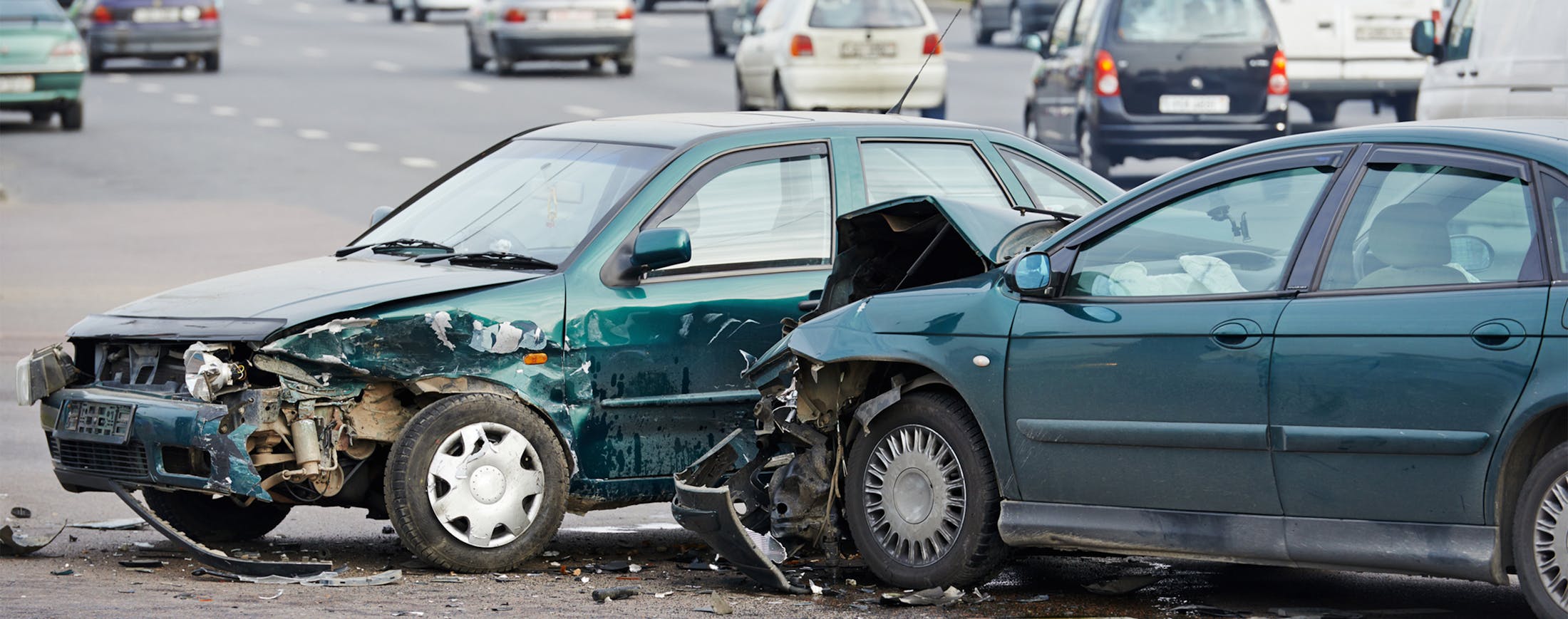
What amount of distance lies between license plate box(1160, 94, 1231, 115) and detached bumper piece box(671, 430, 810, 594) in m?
12.4

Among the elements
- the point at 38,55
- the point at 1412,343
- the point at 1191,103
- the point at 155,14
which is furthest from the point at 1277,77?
the point at 155,14

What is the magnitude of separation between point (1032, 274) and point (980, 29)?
110 ft

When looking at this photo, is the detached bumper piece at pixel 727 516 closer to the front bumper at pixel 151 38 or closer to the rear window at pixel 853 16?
the rear window at pixel 853 16

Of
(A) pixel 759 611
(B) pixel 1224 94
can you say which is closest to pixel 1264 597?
(A) pixel 759 611

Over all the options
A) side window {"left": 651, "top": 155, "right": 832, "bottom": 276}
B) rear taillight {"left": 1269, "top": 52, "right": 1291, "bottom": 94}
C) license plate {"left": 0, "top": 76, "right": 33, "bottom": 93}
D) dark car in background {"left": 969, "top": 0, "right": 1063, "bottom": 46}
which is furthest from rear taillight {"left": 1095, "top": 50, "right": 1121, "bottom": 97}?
dark car in background {"left": 969, "top": 0, "right": 1063, "bottom": 46}

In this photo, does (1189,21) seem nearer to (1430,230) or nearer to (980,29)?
(1430,230)

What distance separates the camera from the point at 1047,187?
332 inches

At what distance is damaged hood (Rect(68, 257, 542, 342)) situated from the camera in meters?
7.11

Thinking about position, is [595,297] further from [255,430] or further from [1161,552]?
[1161,552]

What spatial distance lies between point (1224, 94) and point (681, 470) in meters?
12.6

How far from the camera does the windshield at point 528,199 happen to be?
25.4ft

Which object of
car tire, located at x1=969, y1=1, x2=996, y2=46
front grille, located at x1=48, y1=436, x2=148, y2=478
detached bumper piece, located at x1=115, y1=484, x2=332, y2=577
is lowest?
car tire, located at x1=969, y1=1, x2=996, y2=46

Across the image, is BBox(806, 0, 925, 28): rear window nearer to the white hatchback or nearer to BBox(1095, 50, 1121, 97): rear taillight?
the white hatchback

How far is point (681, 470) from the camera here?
7539 mm
